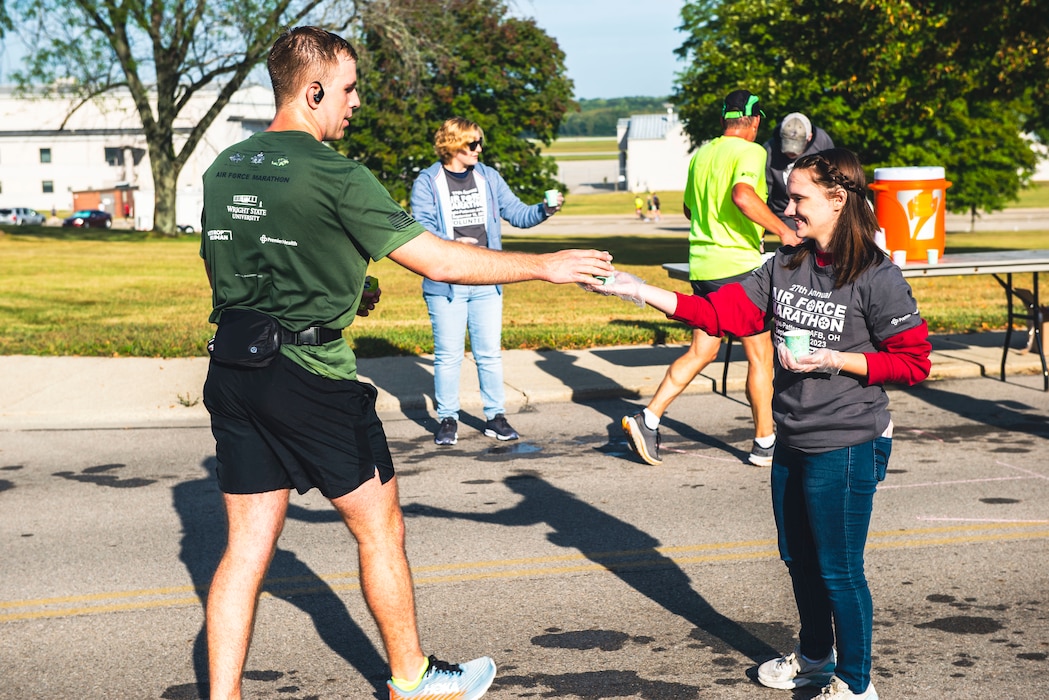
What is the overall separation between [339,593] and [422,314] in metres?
11.7

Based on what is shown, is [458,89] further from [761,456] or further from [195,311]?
[761,456]

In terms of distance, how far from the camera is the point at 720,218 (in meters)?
7.29

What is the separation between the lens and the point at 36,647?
467cm

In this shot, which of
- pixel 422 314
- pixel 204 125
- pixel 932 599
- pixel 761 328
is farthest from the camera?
pixel 204 125

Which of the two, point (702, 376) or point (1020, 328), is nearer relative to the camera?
point (702, 376)

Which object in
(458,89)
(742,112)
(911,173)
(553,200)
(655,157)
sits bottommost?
(553,200)

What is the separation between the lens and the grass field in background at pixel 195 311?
12.9 metres

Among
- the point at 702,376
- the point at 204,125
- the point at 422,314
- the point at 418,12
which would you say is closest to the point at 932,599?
the point at 702,376

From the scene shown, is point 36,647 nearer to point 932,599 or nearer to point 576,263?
point 576,263

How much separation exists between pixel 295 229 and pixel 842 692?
7.67 ft

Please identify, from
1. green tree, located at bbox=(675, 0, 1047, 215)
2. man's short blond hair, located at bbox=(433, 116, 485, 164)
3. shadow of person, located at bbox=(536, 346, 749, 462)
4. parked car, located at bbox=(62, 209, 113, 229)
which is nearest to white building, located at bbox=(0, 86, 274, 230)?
parked car, located at bbox=(62, 209, 113, 229)

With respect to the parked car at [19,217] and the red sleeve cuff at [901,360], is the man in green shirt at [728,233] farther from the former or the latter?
the parked car at [19,217]

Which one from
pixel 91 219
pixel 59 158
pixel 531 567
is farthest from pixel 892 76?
pixel 59 158

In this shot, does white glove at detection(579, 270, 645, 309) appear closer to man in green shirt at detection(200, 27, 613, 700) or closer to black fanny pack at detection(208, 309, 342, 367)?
man in green shirt at detection(200, 27, 613, 700)
